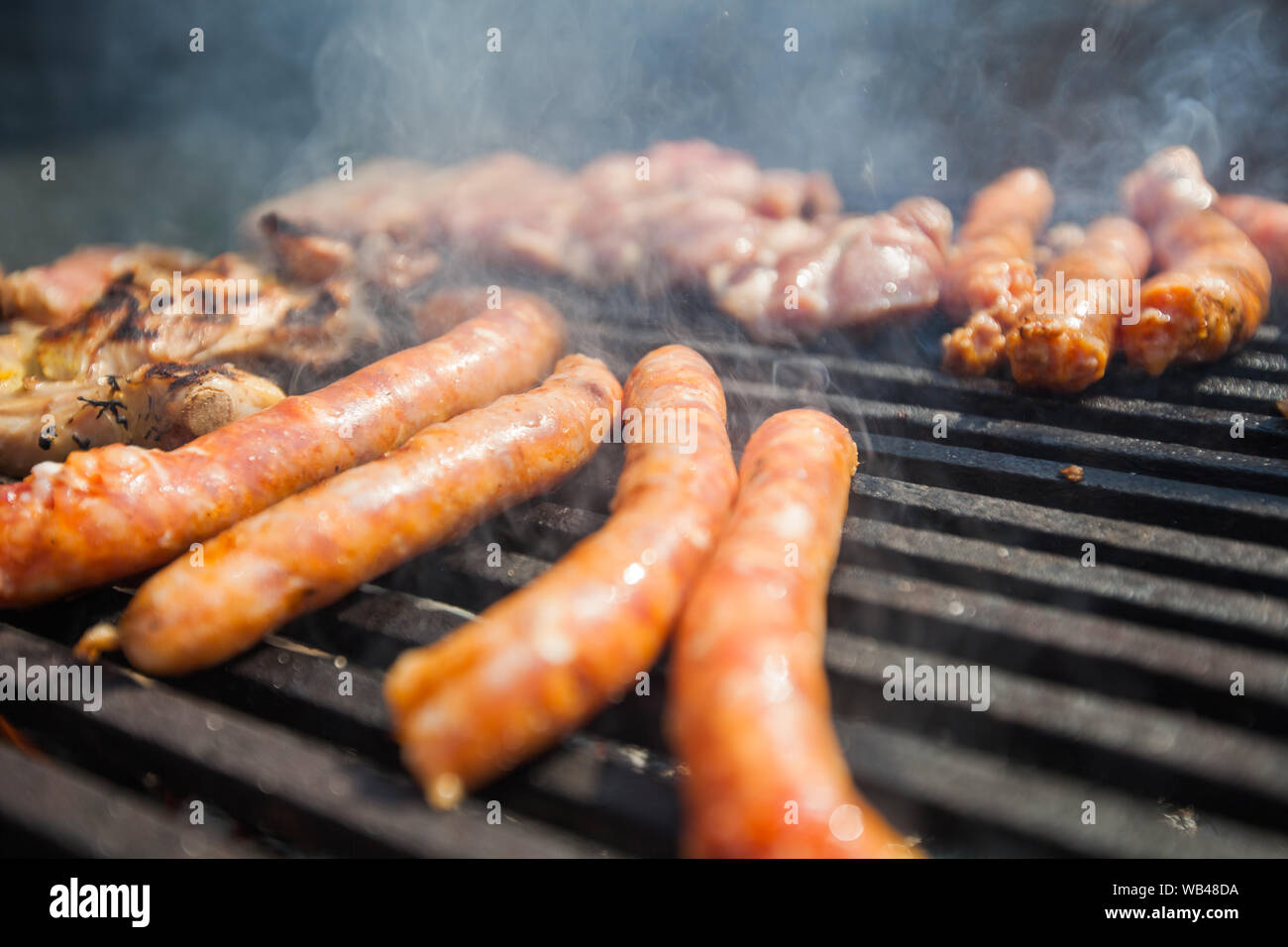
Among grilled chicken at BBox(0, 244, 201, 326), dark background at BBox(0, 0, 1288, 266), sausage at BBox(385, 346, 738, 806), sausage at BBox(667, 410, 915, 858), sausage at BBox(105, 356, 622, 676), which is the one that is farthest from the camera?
dark background at BBox(0, 0, 1288, 266)

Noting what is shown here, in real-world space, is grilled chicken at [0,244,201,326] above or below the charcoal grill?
above

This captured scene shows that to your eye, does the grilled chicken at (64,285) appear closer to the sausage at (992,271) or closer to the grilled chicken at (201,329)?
the grilled chicken at (201,329)

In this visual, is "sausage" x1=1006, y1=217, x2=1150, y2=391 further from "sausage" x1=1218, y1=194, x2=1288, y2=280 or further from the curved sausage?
"sausage" x1=1218, y1=194, x2=1288, y2=280

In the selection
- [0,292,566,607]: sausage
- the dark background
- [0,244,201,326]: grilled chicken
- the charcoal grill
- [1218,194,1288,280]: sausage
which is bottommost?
the charcoal grill

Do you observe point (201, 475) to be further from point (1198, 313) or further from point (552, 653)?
point (1198, 313)

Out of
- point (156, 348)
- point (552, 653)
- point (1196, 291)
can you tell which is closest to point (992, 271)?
point (1196, 291)

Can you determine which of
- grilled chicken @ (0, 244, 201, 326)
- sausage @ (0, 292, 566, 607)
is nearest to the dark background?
grilled chicken @ (0, 244, 201, 326)
